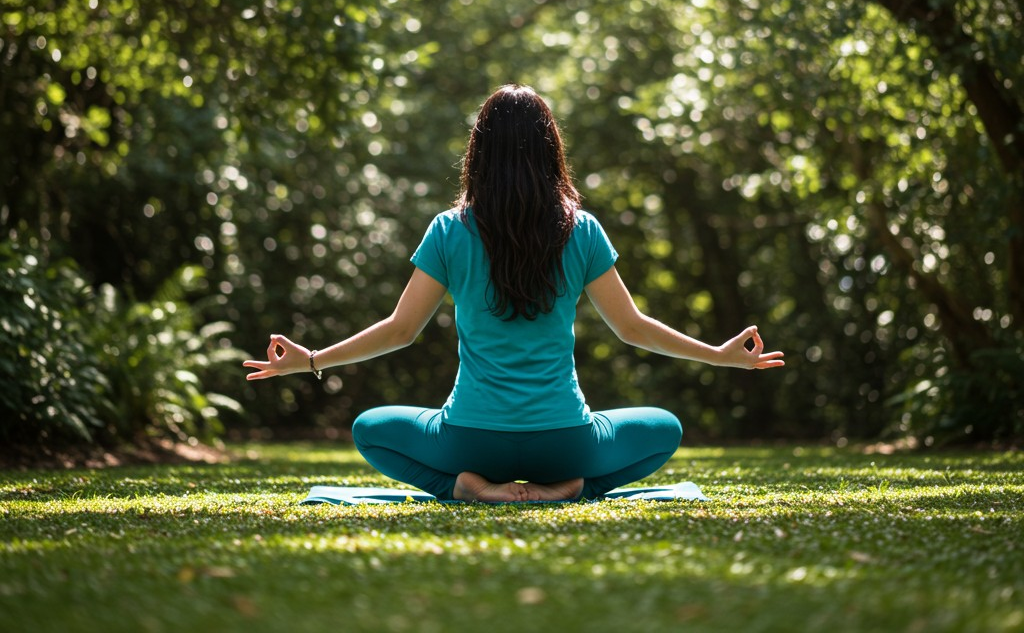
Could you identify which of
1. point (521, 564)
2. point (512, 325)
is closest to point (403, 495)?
point (512, 325)

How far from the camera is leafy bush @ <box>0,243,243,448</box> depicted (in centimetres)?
696

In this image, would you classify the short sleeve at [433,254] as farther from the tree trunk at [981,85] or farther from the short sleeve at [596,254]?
the tree trunk at [981,85]

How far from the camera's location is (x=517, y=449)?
4.37 meters

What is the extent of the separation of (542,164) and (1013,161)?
536 centimetres

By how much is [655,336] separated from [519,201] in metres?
0.79

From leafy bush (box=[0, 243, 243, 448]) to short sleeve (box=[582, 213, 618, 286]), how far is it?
154 inches

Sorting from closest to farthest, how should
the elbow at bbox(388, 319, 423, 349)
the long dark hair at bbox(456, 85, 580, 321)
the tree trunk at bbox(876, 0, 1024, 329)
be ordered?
1. the long dark hair at bbox(456, 85, 580, 321)
2. the elbow at bbox(388, 319, 423, 349)
3. the tree trunk at bbox(876, 0, 1024, 329)

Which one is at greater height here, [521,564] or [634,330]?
[634,330]

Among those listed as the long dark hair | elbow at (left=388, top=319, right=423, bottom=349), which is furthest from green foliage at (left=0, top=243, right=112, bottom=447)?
the long dark hair

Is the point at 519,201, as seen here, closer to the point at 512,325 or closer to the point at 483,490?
the point at 512,325

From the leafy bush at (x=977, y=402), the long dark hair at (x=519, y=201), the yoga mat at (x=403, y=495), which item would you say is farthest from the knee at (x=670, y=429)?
the leafy bush at (x=977, y=402)

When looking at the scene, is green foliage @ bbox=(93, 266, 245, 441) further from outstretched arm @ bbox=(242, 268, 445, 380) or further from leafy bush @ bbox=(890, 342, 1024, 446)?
leafy bush @ bbox=(890, 342, 1024, 446)

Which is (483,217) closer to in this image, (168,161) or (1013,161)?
(1013,161)

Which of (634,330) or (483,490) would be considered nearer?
(483,490)
